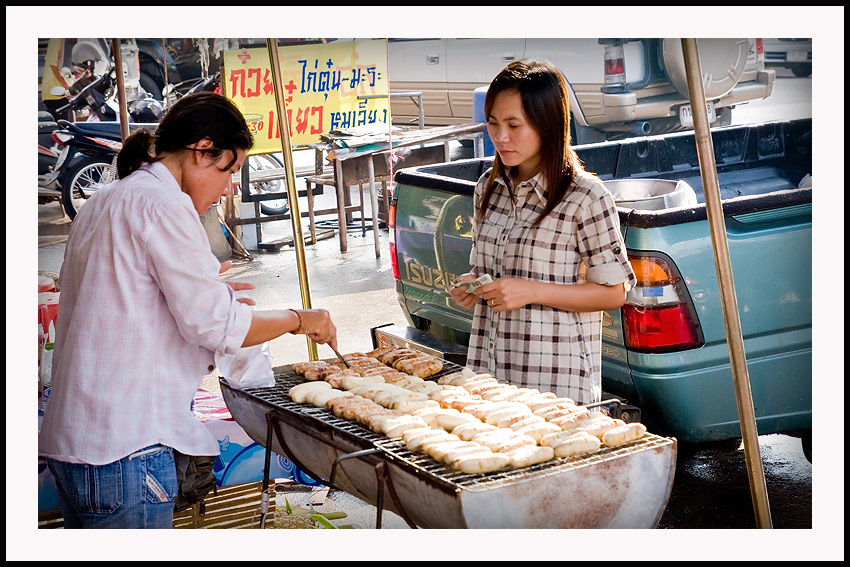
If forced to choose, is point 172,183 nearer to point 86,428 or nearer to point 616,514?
point 86,428

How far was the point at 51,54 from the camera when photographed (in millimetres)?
10891

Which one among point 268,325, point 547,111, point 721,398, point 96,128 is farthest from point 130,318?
point 96,128

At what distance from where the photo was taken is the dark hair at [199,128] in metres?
2.47

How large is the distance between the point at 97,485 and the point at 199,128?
1.03m

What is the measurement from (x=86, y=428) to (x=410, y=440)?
91 centimetres

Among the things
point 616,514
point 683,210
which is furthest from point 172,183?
point 683,210

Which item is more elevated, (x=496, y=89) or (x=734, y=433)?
(x=496, y=89)

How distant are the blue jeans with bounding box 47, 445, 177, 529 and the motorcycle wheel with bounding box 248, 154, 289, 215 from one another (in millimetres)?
8178

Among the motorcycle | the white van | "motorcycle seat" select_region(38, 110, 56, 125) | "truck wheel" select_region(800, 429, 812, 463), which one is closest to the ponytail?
"truck wheel" select_region(800, 429, 812, 463)

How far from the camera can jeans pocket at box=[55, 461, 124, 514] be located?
241cm

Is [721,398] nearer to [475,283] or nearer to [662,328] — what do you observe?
[662,328]

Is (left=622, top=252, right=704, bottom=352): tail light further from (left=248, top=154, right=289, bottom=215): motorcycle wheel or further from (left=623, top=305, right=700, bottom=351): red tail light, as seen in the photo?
(left=248, top=154, right=289, bottom=215): motorcycle wheel

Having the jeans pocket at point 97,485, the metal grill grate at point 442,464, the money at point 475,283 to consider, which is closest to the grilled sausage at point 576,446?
the metal grill grate at point 442,464

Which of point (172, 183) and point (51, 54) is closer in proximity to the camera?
point (172, 183)
